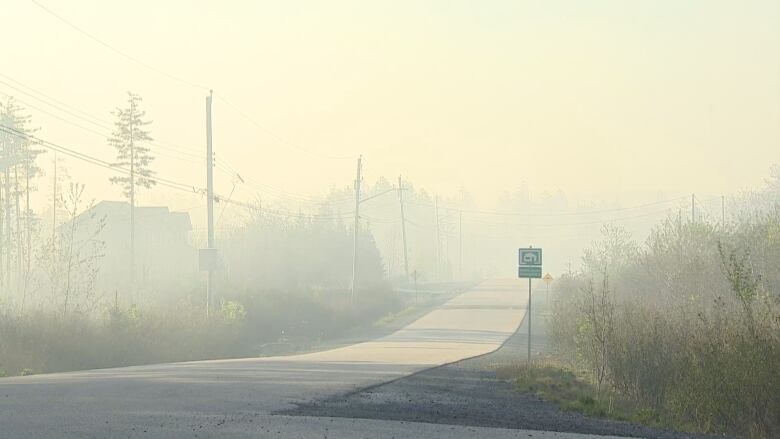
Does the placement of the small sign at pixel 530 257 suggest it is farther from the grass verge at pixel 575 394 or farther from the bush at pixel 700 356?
the grass verge at pixel 575 394

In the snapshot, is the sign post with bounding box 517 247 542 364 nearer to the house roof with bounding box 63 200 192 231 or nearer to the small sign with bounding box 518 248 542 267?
the small sign with bounding box 518 248 542 267

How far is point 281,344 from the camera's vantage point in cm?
5038

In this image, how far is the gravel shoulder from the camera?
48.9 feet

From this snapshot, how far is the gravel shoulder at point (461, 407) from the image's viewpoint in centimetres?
1489

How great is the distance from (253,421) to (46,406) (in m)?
3.46

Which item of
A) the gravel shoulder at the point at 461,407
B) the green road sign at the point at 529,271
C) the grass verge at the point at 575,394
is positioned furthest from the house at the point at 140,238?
the gravel shoulder at the point at 461,407

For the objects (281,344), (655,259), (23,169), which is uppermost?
(23,169)

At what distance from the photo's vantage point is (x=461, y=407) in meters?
17.3

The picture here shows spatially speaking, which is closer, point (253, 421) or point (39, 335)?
point (253, 421)

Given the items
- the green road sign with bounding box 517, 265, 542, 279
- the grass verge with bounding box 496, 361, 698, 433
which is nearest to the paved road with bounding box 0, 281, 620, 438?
the grass verge with bounding box 496, 361, 698, 433

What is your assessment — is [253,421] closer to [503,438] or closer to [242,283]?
[503,438]

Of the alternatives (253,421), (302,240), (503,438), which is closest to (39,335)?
(253,421)

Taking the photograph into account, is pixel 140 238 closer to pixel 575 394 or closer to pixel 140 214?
pixel 140 214

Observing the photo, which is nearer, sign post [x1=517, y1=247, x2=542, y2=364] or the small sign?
sign post [x1=517, y1=247, x2=542, y2=364]
